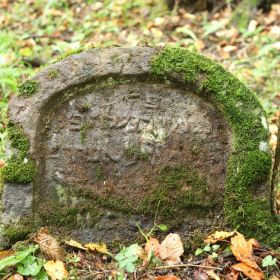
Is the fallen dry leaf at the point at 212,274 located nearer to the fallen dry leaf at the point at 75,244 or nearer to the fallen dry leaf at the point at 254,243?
the fallen dry leaf at the point at 254,243

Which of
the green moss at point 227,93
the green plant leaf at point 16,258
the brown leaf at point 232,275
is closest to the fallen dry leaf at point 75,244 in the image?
the green plant leaf at point 16,258

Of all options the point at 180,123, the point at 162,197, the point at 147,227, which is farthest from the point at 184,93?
the point at 147,227

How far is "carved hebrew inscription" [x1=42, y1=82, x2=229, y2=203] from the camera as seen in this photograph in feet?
10.4

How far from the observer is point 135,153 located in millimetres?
3197

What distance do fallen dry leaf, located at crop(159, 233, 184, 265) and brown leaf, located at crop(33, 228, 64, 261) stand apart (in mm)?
630

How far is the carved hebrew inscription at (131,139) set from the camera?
3166 mm

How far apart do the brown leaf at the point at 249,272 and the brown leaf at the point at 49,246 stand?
107 cm

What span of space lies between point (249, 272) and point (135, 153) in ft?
3.39

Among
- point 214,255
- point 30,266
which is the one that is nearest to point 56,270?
point 30,266

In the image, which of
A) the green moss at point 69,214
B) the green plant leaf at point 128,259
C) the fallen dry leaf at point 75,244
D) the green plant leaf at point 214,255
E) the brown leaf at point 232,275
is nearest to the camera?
the green plant leaf at point 128,259

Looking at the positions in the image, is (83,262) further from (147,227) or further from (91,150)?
(91,150)

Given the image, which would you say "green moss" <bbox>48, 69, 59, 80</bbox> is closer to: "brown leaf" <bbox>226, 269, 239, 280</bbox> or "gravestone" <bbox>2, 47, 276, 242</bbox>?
"gravestone" <bbox>2, 47, 276, 242</bbox>

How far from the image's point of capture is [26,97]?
3170 mm

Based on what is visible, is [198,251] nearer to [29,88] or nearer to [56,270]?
[56,270]
